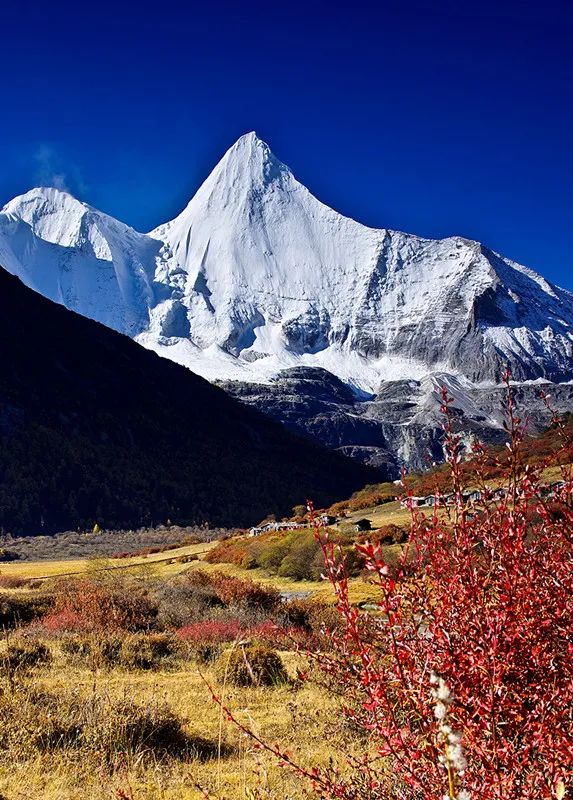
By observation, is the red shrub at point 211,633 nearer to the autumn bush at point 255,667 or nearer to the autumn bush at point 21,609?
the autumn bush at point 255,667

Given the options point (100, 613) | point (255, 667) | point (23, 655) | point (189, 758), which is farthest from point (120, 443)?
point (189, 758)

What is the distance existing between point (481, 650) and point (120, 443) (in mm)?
80555

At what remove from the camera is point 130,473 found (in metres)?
73.4

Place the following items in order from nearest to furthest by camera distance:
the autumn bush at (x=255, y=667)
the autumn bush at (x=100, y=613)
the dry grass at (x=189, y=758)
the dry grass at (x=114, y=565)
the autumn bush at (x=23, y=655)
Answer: the dry grass at (x=189, y=758) → the autumn bush at (x=23, y=655) → the autumn bush at (x=255, y=667) → the autumn bush at (x=100, y=613) → the dry grass at (x=114, y=565)

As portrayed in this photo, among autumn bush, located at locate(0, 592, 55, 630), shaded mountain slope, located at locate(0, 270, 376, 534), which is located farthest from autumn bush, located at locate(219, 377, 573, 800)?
shaded mountain slope, located at locate(0, 270, 376, 534)

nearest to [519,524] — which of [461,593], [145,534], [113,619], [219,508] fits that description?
[461,593]

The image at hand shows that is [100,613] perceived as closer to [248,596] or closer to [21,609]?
[21,609]

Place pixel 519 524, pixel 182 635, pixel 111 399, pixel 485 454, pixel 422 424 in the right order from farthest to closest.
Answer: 1. pixel 422 424
2. pixel 111 399
3. pixel 182 635
4. pixel 485 454
5. pixel 519 524

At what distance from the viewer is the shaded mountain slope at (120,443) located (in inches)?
2586

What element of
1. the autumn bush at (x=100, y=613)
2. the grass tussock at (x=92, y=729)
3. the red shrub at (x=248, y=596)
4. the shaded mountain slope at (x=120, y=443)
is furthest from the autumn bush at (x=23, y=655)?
the shaded mountain slope at (x=120, y=443)

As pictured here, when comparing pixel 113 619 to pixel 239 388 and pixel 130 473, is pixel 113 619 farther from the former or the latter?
pixel 239 388

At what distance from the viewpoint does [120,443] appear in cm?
7994

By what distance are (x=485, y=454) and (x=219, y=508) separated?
72071mm

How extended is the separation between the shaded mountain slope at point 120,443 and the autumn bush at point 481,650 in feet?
198
